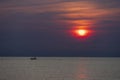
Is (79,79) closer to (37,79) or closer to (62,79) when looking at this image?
(62,79)

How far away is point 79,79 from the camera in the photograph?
6494 cm

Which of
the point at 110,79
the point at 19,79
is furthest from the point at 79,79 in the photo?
the point at 19,79

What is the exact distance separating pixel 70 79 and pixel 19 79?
9.38m

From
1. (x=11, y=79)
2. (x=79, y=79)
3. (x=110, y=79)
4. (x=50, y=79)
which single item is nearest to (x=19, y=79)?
(x=11, y=79)

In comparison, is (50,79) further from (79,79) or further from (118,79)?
(118,79)

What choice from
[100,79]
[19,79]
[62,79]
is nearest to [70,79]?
[62,79]

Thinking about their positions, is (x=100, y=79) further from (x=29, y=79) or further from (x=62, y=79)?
(x=29, y=79)

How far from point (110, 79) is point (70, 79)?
7305mm

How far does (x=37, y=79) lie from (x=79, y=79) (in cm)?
789

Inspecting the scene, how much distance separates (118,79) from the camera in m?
62.8

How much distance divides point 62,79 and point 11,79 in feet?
30.2

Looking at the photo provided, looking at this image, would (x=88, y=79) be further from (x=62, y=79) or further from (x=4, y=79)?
(x=4, y=79)

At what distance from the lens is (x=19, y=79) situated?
62094mm

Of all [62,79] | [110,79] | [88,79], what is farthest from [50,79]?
[110,79]
